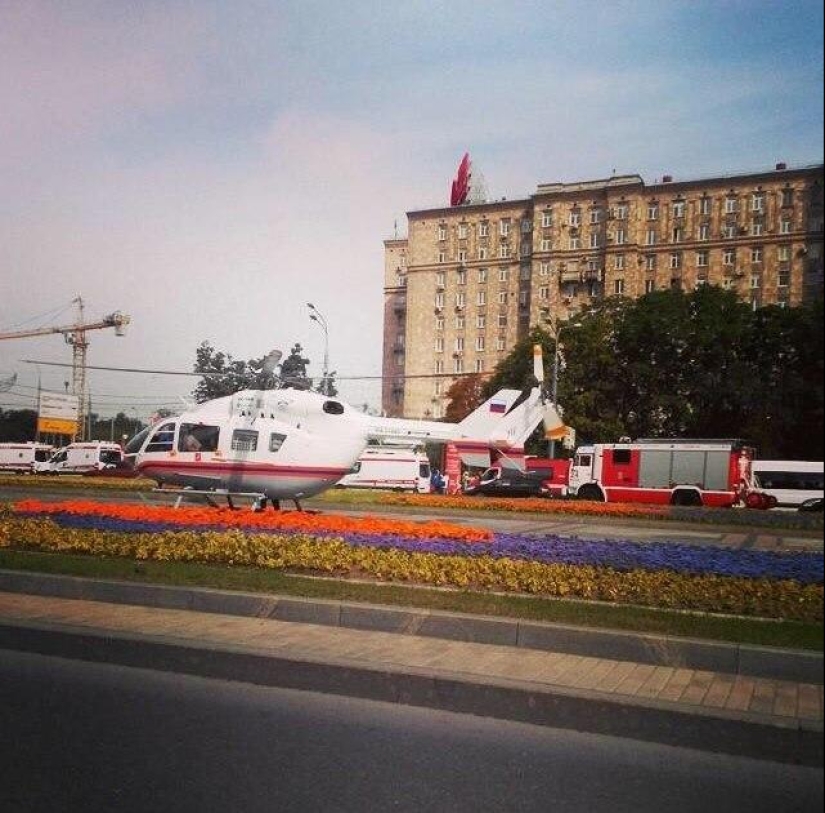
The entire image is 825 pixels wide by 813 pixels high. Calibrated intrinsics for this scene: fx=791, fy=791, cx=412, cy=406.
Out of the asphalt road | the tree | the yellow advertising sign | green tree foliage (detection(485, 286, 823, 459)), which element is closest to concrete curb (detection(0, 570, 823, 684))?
the asphalt road

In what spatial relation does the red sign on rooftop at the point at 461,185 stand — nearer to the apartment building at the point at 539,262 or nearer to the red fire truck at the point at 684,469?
the apartment building at the point at 539,262

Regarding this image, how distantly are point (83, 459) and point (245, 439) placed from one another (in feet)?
5.43

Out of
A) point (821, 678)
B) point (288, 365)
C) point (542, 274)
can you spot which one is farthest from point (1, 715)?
point (821, 678)

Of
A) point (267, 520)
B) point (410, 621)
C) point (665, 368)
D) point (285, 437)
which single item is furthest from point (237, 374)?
point (267, 520)

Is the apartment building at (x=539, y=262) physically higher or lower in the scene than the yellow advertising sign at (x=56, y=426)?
higher

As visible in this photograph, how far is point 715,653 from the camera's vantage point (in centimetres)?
423

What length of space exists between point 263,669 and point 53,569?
3317mm

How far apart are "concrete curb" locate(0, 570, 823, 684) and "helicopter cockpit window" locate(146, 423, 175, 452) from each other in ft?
6.50

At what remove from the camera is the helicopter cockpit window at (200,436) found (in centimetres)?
720

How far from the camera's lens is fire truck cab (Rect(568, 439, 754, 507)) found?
4.21 m

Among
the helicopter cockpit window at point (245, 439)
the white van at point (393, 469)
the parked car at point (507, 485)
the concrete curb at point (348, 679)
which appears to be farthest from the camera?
the parked car at point (507, 485)

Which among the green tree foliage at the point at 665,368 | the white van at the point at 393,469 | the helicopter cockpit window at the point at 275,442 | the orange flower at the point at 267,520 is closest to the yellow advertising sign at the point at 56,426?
the orange flower at the point at 267,520

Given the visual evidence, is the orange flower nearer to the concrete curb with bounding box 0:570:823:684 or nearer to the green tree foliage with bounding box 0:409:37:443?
the concrete curb with bounding box 0:570:823:684

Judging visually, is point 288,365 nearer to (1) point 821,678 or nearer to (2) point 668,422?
(2) point 668,422
